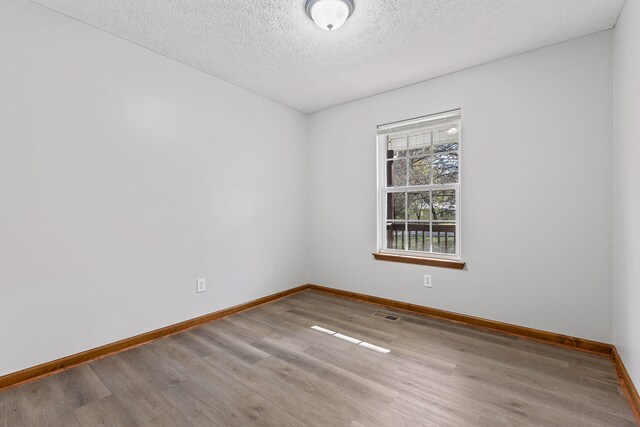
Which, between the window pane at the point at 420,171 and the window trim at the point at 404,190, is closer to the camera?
the window trim at the point at 404,190

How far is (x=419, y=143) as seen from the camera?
3371 millimetres

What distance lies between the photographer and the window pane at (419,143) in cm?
331

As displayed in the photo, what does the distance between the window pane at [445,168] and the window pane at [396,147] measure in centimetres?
40

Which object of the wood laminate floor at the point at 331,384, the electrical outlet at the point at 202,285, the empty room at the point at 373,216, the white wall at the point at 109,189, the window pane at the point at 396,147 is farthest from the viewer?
the window pane at the point at 396,147

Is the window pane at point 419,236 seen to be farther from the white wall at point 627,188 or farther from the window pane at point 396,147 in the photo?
the white wall at point 627,188

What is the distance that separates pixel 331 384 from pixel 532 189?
236cm

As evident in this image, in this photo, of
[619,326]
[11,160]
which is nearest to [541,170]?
[619,326]

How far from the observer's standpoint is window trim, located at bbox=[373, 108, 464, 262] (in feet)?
9.96

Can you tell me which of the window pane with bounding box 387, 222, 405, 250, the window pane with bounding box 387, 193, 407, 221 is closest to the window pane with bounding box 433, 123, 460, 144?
the window pane with bounding box 387, 193, 407, 221

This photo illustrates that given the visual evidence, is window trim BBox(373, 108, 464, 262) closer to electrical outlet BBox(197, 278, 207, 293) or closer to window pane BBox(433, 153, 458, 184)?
window pane BBox(433, 153, 458, 184)

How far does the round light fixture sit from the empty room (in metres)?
0.01

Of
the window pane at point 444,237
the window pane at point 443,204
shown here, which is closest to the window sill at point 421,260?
the window pane at point 444,237

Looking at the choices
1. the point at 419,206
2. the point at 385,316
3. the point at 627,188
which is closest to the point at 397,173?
the point at 419,206

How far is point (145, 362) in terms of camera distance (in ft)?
7.36
